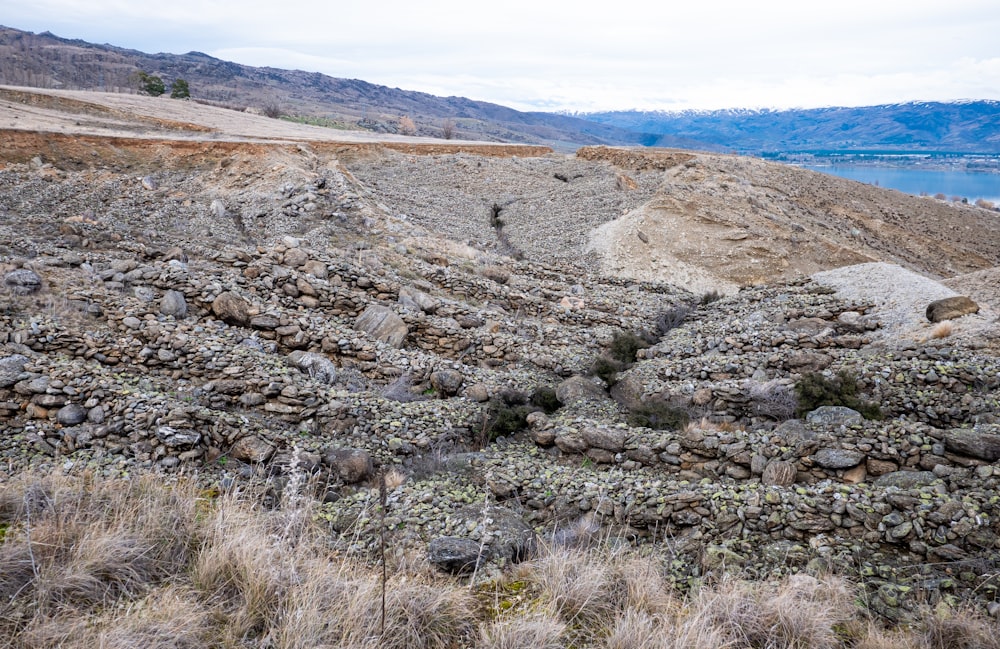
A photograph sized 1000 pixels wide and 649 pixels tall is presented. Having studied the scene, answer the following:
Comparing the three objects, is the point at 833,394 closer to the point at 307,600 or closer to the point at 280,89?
the point at 307,600

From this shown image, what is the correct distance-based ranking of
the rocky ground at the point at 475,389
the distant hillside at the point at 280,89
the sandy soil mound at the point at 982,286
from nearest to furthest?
the rocky ground at the point at 475,389 < the sandy soil mound at the point at 982,286 < the distant hillside at the point at 280,89

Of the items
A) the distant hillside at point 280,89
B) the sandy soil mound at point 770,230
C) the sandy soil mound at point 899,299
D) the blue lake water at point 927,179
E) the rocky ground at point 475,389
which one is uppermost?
the distant hillside at point 280,89

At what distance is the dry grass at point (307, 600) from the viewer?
2.42 meters

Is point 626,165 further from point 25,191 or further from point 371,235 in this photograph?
point 25,191

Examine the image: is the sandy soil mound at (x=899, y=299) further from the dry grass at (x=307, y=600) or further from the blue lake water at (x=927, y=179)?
the blue lake water at (x=927, y=179)

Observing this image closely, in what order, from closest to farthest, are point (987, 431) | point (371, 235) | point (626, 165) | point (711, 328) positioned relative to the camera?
point (987, 431)
point (711, 328)
point (371, 235)
point (626, 165)

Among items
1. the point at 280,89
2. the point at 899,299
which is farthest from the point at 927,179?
the point at 280,89

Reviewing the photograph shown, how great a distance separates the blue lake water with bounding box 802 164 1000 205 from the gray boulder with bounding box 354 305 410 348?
64.6 meters

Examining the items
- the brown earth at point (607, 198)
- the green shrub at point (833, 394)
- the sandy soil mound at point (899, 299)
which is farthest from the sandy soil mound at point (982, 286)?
the brown earth at point (607, 198)

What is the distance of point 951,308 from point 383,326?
27.1ft

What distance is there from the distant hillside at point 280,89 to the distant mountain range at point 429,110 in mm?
316

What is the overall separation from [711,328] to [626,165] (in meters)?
18.4

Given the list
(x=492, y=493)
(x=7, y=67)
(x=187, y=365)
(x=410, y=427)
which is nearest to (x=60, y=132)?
(x=187, y=365)

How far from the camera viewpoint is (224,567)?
112 inches
